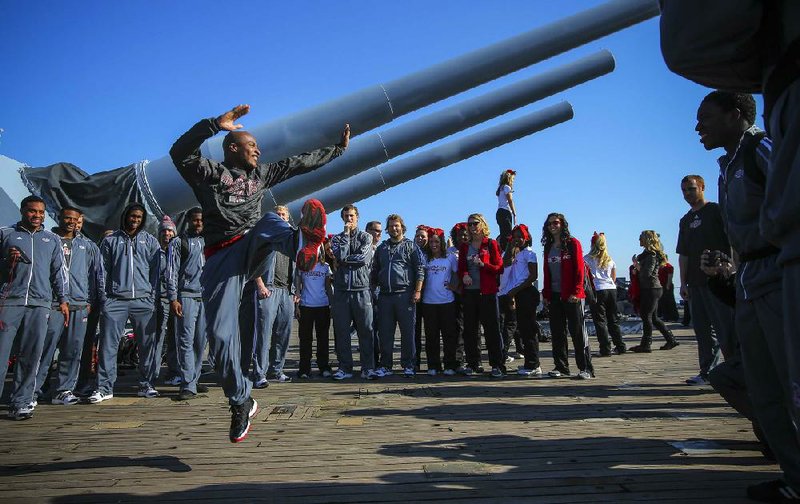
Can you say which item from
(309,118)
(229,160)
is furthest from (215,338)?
(309,118)

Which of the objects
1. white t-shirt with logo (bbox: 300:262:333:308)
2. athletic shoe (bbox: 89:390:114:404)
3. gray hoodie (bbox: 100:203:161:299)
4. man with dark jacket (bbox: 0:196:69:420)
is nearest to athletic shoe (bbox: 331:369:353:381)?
white t-shirt with logo (bbox: 300:262:333:308)

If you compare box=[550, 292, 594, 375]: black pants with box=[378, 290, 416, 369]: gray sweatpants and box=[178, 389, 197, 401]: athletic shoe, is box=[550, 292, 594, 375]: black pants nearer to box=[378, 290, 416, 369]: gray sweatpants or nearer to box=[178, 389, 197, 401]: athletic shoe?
box=[378, 290, 416, 369]: gray sweatpants

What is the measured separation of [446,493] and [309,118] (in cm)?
627

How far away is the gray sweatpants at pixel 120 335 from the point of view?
18.1 ft

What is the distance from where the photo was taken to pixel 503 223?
943 cm

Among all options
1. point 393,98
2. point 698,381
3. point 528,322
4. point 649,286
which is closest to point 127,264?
point 393,98

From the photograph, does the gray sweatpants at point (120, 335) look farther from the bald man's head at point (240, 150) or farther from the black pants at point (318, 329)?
the bald man's head at point (240, 150)

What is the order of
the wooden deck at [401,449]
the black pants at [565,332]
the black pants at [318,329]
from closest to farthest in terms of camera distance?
the wooden deck at [401,449], the black pants at [565,332], the black pants at [318,329]

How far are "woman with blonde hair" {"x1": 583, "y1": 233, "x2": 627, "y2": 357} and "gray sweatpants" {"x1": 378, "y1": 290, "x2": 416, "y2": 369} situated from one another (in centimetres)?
315

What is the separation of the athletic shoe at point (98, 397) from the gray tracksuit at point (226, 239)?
287 centimetres

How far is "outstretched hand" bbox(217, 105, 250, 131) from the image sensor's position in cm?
Answer: 322

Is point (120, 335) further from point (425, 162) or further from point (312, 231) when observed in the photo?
point (425, 162)

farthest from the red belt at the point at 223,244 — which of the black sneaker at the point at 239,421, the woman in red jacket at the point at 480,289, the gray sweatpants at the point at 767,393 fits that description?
the woman in red jacket at the point at 480,289

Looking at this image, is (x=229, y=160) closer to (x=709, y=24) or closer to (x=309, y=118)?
(x=709, y=24)
